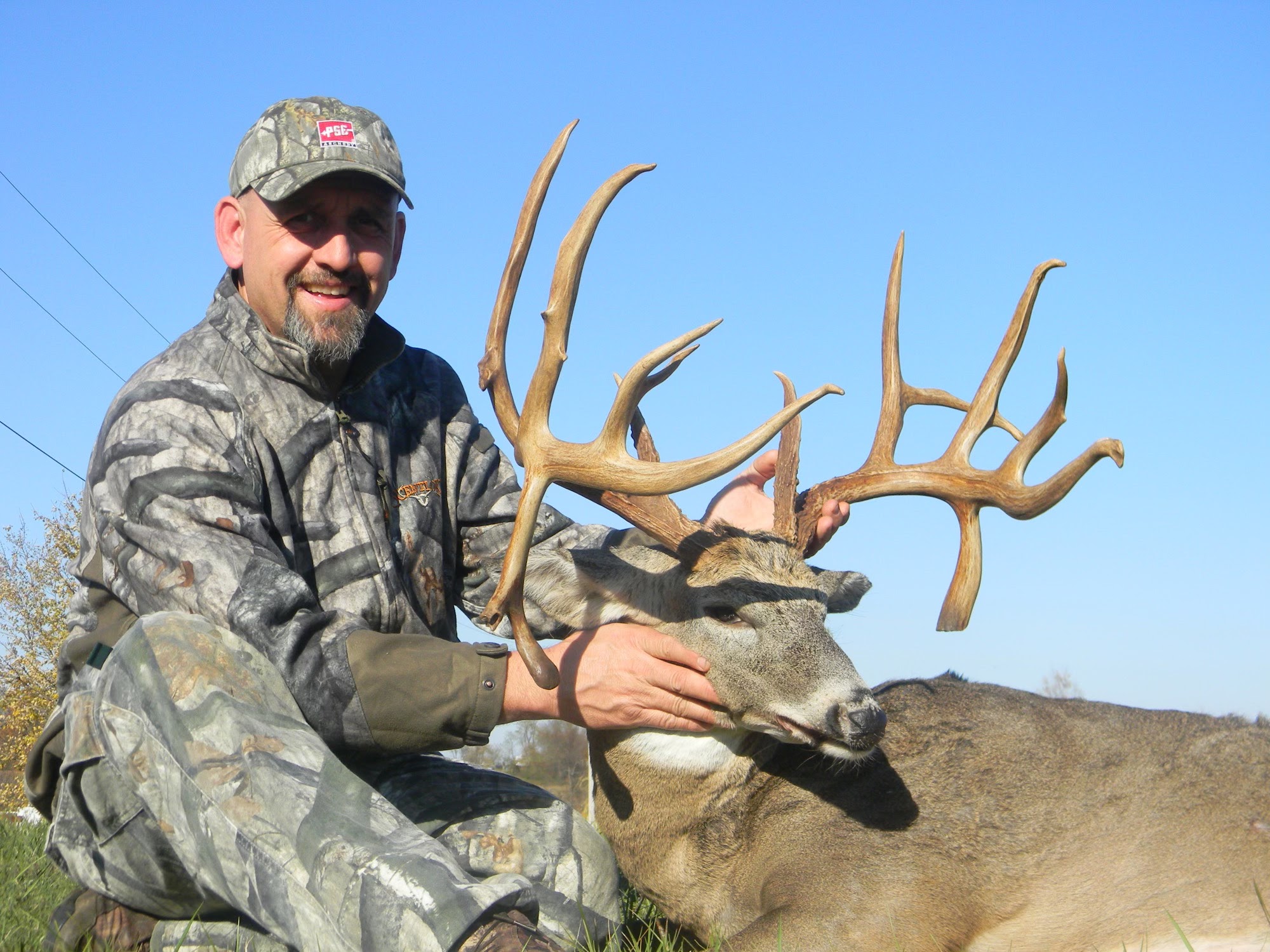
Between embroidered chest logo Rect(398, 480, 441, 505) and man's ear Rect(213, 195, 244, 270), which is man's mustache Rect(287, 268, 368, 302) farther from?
embroidered chest logo Rect(398, 480, 441, 505)

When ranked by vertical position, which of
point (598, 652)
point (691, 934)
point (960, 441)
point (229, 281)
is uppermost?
point (229, 281)

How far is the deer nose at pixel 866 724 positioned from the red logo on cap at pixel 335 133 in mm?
2718

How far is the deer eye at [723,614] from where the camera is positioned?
14.4 ft

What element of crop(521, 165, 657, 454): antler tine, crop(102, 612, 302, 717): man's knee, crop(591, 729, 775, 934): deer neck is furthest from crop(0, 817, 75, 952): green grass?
crop(521, 165, 657, 454): antler tine

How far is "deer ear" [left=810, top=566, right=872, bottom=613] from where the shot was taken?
4.86 metres

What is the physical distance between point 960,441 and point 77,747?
3182 mm

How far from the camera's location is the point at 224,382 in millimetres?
4363

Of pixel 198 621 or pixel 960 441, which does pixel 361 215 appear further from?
pixel 960 441

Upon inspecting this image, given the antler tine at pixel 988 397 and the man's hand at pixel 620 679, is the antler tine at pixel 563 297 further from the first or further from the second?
the antler tine at pixel 988 397

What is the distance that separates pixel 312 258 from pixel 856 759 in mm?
2648

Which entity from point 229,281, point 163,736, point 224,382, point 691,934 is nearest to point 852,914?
point 691,934

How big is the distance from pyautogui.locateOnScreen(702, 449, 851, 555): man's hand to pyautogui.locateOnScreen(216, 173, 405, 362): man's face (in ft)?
5.16

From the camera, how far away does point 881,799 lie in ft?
14.5

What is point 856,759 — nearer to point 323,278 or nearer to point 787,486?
point 787,486
